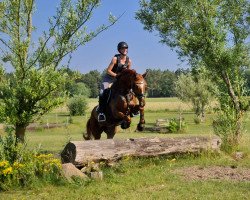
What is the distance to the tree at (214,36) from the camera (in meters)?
18.3

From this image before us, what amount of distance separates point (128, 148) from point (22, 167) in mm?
3637

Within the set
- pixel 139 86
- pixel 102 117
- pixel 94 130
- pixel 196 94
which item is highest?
pixel 196 94

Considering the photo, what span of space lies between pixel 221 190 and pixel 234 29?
12393 mm

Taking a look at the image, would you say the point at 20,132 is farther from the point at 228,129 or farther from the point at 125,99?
the point at 228,129

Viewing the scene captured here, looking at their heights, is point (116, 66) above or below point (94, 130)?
above

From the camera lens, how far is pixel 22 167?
9.84 meters

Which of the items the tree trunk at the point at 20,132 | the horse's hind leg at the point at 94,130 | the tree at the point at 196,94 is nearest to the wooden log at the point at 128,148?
the tree trunk at the point at 20,132

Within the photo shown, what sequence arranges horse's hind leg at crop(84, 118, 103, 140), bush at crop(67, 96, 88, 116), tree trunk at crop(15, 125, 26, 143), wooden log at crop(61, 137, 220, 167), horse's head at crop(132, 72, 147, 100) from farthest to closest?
1. bush at crop(67, 96, 88, 116)
2. horse's hind leg at crop(84, 118, 103, 140)
3. horse's head at crop(132, 72, 147, 100)
4. tree trunk at crop(15, 125, 26, 143)
5. wooden log at crop(61, 137, 220, 167)

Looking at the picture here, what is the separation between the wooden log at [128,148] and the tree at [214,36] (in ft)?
11.1

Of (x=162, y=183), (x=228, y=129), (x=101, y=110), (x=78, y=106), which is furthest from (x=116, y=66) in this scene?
(x=78, y=106)

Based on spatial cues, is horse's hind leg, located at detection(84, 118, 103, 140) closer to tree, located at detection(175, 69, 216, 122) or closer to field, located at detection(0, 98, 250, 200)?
field, located at detection(0, 98, 250, 200)

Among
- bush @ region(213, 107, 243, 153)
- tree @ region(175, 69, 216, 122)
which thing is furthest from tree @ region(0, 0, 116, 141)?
tree @ region(175, 69, 216, 122)

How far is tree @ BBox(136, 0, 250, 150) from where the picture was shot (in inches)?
720

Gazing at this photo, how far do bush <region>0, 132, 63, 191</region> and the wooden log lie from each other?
1.01 meters
